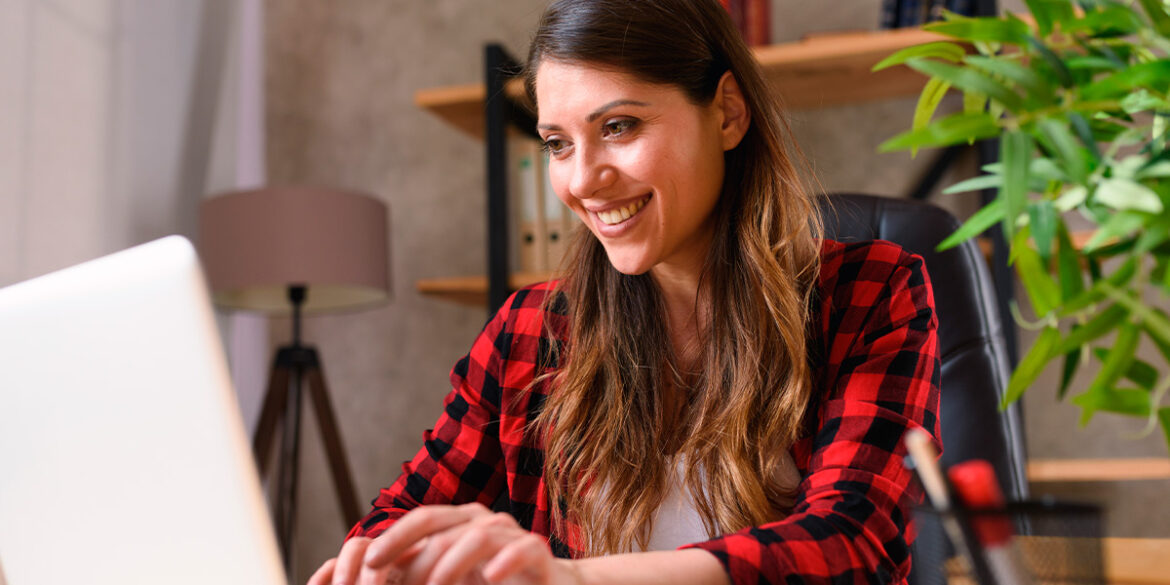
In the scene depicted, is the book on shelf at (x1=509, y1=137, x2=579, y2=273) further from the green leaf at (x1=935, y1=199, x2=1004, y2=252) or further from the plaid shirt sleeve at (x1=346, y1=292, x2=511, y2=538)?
the green leaf at (x1=935, y1=199, x2=1004, y2=252)

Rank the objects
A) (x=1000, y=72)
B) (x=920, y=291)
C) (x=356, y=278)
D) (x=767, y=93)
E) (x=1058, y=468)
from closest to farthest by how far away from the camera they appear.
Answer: (x=1000, y=72) → (x=920, y=291) → (x=767, y=93) → (x=1058, y=468) → (x=356, y=278)

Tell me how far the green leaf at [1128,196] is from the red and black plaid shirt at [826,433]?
340 millimetres

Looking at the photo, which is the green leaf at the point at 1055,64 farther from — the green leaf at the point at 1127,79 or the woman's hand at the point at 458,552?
the woman's hand at the point at 458,552

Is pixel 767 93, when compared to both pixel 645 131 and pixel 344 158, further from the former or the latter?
pixel 344 158

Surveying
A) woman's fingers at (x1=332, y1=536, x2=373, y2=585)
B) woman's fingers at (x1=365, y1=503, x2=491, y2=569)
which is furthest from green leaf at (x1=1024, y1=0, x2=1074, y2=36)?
woman's fingers at (x1=332, y1=536, x2=373, y2=585)

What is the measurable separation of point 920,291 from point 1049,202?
0.69 m

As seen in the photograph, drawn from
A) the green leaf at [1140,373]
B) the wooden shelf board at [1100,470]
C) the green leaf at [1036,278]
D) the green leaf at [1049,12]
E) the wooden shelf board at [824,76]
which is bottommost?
the wooden shelf board at [1100,470]

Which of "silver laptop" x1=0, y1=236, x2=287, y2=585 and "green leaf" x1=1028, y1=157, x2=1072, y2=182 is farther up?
"green leaf" x1=1028, y1=157, x2=1072, y2=182

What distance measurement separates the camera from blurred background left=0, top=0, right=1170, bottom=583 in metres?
2.20

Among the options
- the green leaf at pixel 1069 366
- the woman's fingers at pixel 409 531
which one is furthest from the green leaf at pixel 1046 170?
the woman's fingers at pixel 409 531

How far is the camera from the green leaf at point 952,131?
415mm

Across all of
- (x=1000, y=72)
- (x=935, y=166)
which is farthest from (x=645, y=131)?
(x=935, y=166)

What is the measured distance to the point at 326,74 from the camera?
291cm

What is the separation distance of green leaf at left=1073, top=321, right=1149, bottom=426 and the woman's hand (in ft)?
1.07
